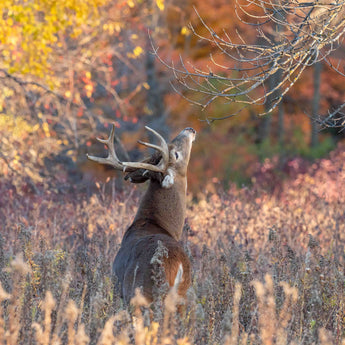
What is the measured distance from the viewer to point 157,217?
19.9ft

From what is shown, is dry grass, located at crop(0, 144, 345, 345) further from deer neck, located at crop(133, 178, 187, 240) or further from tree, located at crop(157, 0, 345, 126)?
tree, located at crop(157, 0, 345, 126)

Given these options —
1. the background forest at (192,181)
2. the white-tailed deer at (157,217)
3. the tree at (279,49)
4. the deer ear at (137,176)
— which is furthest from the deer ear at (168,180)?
the tree at (279,49)

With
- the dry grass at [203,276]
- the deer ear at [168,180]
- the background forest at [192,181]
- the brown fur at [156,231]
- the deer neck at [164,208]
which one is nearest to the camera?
the dry grass at [203,276]

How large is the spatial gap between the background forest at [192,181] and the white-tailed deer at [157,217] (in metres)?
0.23

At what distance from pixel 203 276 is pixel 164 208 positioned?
0.75 metres

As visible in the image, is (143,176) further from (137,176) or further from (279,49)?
(279,49)

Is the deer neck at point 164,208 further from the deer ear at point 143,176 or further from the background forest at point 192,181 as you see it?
the background forest at point 192,181

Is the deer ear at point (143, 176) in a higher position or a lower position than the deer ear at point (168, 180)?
higher

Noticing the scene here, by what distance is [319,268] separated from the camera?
16.4ft

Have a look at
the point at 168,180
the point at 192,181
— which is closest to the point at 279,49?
the point at 168,180

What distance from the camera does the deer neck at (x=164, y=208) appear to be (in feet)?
19.9

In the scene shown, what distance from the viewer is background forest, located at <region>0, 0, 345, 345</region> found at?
13.2 feet

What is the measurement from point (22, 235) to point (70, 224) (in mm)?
4214

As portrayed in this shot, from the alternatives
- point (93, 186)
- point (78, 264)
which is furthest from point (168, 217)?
point (93, 186)
